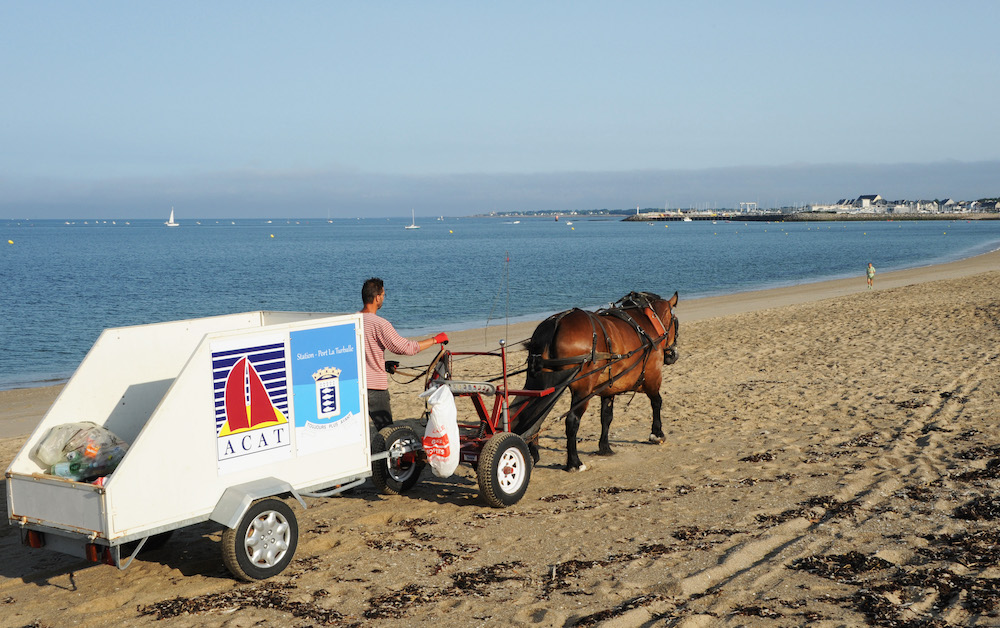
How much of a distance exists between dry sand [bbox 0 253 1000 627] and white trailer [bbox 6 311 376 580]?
0.50 m

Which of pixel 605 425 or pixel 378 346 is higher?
pixel 378 346

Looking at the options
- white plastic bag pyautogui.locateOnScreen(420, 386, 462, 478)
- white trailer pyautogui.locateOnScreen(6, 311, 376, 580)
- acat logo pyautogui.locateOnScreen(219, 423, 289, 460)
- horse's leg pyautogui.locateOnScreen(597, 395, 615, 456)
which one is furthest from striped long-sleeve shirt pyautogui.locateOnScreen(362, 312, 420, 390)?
horse's leg pyautogui.locateOnScreen(597, 395, 615, 456)

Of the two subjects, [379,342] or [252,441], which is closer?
[252,441]

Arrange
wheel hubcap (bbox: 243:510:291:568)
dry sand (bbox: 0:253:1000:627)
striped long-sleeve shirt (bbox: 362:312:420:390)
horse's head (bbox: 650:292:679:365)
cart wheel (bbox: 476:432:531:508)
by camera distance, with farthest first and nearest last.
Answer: horse's head (bbox: 650:292:679:365) < striped long-sleeve shirt (bbox: 362:312:420:390) < cart wheel (bbox: 476:432:531:508) < wheel hubcap (bbox: 243:510:291:568) < dry sand (bbox: 0:253:1000:627)

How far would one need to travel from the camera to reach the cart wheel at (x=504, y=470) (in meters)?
7.46

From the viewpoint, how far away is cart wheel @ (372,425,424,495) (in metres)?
7.79

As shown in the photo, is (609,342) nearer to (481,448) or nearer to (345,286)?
(481,448)

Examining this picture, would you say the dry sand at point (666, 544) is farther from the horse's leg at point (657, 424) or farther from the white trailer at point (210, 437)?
the white trailer at point (210, 437)

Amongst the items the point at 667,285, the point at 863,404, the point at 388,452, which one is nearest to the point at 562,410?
the point at 863,404

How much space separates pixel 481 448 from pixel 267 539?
236 centimetres

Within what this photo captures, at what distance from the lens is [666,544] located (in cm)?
641

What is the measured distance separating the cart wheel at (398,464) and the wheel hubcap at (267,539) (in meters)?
1.69

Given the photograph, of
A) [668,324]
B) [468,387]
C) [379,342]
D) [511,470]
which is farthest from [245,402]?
[668,324]

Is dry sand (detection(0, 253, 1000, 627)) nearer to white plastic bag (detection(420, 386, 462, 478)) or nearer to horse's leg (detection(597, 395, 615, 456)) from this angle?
horse's leg (detection(597, 395, 615, 456))
